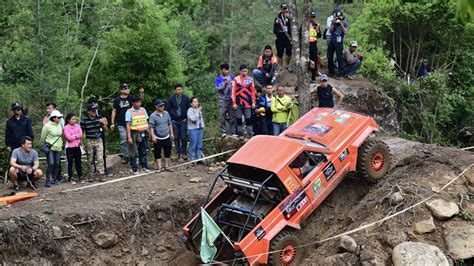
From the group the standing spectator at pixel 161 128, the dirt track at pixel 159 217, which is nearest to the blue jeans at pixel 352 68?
the dirt track at pixel 159 217

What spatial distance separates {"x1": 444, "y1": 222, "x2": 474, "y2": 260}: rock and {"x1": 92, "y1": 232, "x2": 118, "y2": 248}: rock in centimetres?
583

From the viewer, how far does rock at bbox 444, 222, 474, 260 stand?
31.0 feet

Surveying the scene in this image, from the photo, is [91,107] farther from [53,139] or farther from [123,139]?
[123,139]

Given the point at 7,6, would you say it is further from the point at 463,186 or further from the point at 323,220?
the point at 463,186

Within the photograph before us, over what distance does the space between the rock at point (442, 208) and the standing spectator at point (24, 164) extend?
24.9ft

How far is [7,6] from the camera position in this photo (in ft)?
64.2

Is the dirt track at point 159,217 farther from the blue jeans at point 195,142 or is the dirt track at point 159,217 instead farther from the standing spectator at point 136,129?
the blue jeans at point 195,142

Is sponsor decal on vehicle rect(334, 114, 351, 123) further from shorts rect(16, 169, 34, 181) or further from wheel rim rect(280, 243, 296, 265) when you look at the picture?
shorts rect(16, 169, 34, 181)

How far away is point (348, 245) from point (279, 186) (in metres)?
1.52

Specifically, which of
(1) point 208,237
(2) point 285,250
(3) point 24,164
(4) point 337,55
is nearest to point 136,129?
(3) point 24,164

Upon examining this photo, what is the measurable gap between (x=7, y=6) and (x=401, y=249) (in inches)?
624

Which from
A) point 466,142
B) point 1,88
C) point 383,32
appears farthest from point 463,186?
point 1,88

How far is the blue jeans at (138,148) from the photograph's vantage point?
41.2 feet

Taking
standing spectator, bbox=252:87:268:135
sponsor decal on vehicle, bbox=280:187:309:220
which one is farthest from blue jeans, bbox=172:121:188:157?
sponsor decal on vehicle, bbox=280:187:309:220
